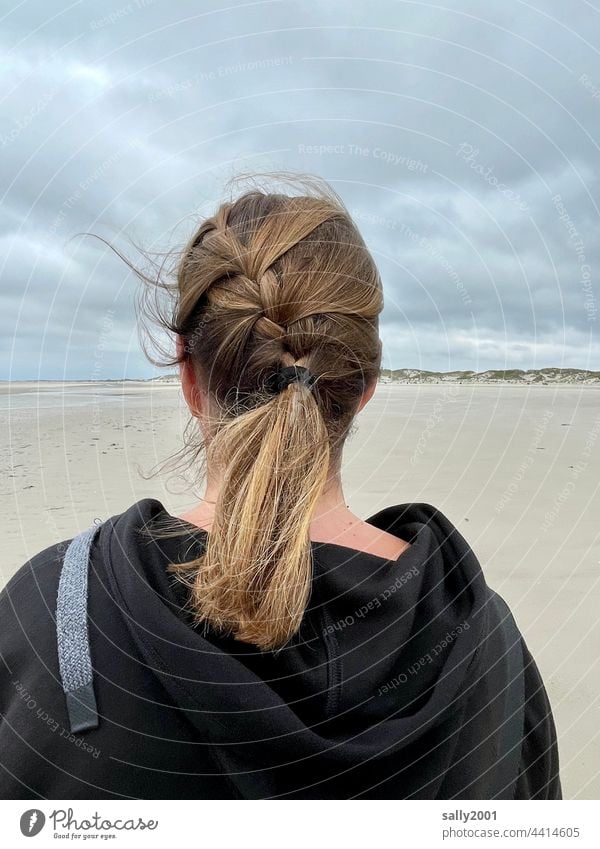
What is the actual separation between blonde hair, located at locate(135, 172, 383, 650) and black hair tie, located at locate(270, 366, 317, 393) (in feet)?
0.04

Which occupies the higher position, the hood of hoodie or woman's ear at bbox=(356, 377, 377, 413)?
woman's ear at bbox=(356, 377, 377, 413)

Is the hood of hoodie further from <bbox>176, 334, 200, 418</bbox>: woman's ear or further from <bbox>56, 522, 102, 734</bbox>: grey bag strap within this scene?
<bbox>176, 334, 200, 418</bbox>: woman's ear

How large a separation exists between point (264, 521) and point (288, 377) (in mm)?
290

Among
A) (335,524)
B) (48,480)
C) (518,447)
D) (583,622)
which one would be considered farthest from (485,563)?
(518,447)

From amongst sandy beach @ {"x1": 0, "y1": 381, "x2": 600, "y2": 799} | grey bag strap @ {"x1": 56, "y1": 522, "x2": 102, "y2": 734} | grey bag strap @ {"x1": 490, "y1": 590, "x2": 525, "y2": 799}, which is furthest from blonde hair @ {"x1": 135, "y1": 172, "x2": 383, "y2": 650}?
sandy beach @ {"x1": 0, "y1": 381, "x2": 600, "y2": 799}

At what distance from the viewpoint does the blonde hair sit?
1184 millimetres

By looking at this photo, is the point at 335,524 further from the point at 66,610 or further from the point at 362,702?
the point at 66,610

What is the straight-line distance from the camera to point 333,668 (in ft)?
3.60

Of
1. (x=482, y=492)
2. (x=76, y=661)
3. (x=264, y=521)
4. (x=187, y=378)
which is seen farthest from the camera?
(x=482, y=492)

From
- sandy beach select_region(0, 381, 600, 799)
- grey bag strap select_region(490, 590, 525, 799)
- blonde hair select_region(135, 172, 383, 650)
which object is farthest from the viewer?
sandy beach select_region(0, 381, 600, 799)

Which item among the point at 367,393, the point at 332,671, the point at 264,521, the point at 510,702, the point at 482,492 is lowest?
the point at 482,492

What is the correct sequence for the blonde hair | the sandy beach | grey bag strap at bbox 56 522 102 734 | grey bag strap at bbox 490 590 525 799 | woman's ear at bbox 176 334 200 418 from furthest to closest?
1. the sandy beach
2. woman's ear at bbox 176 334 200 418
3. grey bag strap at bbox 490 590 525 799
4. the blonde hair
5. grey bag strap at bbox 56 522 102 734

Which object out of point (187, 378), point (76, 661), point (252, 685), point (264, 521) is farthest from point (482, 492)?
point (76, 661)

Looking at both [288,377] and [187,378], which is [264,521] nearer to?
[288,377]
